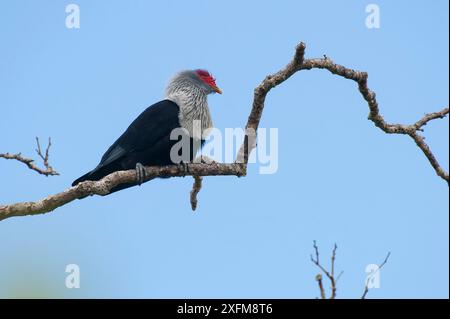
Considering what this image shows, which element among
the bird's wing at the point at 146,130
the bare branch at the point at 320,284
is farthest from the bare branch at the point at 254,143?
the bare branch at the point at 320,284

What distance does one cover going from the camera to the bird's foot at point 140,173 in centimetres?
582

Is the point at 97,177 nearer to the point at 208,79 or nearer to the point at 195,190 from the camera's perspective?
the point at 195,190

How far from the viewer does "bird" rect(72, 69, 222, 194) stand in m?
6.30

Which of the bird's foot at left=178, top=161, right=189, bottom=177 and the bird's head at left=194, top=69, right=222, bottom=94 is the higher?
the bird's head at left=194, top=69, right=222, bottom=94

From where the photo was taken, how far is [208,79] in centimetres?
738

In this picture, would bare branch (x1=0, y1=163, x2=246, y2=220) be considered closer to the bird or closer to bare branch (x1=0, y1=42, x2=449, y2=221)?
bare branch (x1=0, y1=42, x2=449, y2=221)

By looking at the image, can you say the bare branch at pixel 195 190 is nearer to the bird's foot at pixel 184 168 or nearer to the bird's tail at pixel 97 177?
the bird's foot at pixel 184 168

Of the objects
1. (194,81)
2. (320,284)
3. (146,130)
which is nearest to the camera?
(320,284)

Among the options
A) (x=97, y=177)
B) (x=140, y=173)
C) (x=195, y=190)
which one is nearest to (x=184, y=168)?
(x=140, y=173)

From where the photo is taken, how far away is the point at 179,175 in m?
6.11

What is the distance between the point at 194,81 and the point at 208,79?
163mm

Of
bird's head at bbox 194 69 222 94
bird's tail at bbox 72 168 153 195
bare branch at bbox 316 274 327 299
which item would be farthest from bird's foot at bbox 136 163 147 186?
bare branch at bbox 316 274 327 299
